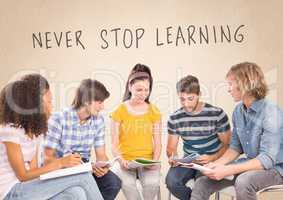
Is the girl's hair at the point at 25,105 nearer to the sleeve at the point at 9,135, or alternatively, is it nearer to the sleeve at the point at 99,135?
the sleeve at the point at 9,135

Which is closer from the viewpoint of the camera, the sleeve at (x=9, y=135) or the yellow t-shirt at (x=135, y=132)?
the sleeve at (x=9, y=135)

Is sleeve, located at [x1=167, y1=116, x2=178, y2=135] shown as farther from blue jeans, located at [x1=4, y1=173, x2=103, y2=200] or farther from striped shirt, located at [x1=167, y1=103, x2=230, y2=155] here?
blue jeans, located at [x1=4, y1=173, x2=103, y2=200]

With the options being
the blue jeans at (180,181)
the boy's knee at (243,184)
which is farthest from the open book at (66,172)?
the boy's knee at (243,184)

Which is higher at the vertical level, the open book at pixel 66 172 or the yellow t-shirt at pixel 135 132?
the yellow t-shirt at pixel 135 132

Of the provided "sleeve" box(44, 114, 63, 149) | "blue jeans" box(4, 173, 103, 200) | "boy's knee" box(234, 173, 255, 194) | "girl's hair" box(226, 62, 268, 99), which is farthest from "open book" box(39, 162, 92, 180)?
"girl's hair" box(226, 62, 268, 99)

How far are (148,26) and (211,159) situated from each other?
1.01 m

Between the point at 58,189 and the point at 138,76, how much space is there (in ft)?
3.43

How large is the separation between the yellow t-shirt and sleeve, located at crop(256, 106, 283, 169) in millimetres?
733

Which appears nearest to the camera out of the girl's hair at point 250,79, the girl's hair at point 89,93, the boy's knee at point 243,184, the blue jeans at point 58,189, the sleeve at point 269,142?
the blue jeans at point 58,189

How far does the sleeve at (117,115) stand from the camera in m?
3.14

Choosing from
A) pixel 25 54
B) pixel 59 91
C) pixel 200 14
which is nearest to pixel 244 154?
pixel 200 14

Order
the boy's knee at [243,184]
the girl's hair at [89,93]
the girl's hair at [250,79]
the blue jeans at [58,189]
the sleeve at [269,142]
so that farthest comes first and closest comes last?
1. the girl's hair at [89,93]
2. the girl's hair at [250,79]
3. the sleeve at [269,142]
4. the boy's knee at [243,184]
5. the blue jeans at [58,189]

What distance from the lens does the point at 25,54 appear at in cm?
317

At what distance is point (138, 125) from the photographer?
314 centimetres
